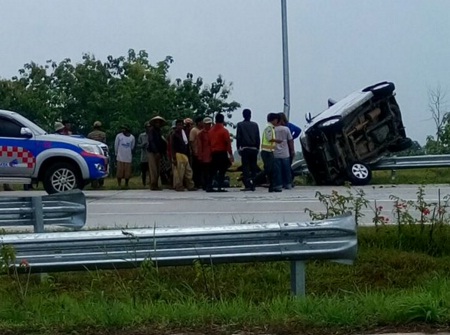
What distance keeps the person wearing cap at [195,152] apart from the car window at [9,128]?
4121 mm

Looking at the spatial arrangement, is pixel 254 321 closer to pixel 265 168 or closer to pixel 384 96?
pixel 265 168

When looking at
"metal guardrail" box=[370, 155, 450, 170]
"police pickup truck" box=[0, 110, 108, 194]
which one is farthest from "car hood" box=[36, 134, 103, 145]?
"metal guardrail" box=[370, 155, 450, 170]

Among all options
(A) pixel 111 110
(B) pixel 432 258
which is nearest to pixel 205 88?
(A) pixel 111 110

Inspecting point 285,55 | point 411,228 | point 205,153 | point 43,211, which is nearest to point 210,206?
point 205,153

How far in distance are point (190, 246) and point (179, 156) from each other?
42.6 ft

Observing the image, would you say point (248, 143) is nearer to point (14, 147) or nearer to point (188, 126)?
point (188, 126)

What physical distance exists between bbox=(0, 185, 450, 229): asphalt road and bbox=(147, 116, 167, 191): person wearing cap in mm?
449

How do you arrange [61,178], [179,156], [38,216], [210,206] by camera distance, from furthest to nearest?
[179,156] → [61,178] → [210,206] → [38,216]

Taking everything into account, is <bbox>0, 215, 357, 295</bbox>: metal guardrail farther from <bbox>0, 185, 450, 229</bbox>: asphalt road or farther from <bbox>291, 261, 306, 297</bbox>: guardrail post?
<bbox>0, 185, 450, 229</bbox>: asphalt road

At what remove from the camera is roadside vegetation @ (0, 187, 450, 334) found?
6.04 metres

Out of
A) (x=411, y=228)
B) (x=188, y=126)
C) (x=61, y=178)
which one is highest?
(x=188, y=126)

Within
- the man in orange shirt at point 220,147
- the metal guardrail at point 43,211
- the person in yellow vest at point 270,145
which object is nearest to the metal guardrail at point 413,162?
the person in yellow vest at point 270,145

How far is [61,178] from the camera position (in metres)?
17.7

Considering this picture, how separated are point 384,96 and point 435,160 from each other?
8.11 ft
